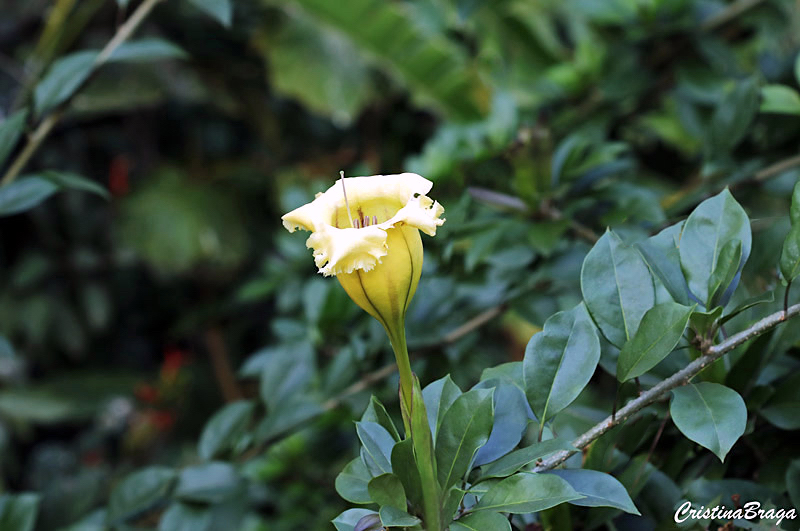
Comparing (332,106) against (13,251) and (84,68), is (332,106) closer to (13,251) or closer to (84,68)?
(13,251)

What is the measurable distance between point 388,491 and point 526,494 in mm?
87

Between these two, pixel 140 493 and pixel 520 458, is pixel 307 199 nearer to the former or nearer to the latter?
pixel 140 493

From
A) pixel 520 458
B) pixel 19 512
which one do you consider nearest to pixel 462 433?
pixel 520 458

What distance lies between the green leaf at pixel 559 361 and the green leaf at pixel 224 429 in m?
0.46

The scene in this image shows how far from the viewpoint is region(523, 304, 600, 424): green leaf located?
0.47 m

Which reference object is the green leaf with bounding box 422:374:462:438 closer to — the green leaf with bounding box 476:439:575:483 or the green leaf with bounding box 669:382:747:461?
the green leaf with bounding box 476:439:575:483

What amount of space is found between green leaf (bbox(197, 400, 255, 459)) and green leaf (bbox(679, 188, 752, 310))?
1.81 ft

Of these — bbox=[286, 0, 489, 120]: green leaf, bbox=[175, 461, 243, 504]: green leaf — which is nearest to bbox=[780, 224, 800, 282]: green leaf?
bbox=[175, 461, 243, 504]: green leaf

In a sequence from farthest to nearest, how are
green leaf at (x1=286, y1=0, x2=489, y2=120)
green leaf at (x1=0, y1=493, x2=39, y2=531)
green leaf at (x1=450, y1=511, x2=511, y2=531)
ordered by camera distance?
green leaf at (x1=286, y1=0, x2=489, y2=120) < green leaf at (x1=0, y1=493, x2=39, y2=531) < green leaf at (x1=450, y1=511, x2=511, y2=531)

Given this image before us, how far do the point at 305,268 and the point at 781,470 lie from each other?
2.54 ft

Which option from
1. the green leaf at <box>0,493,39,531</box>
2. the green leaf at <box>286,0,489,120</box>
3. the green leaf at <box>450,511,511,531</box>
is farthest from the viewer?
the green leaf at <box>286,0,489,120</box>

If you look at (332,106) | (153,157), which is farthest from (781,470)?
(153,157)

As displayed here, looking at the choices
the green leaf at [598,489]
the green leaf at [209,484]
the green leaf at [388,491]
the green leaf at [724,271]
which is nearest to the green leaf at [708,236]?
the green leaf at [724,271]

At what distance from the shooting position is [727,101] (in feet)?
2.64
